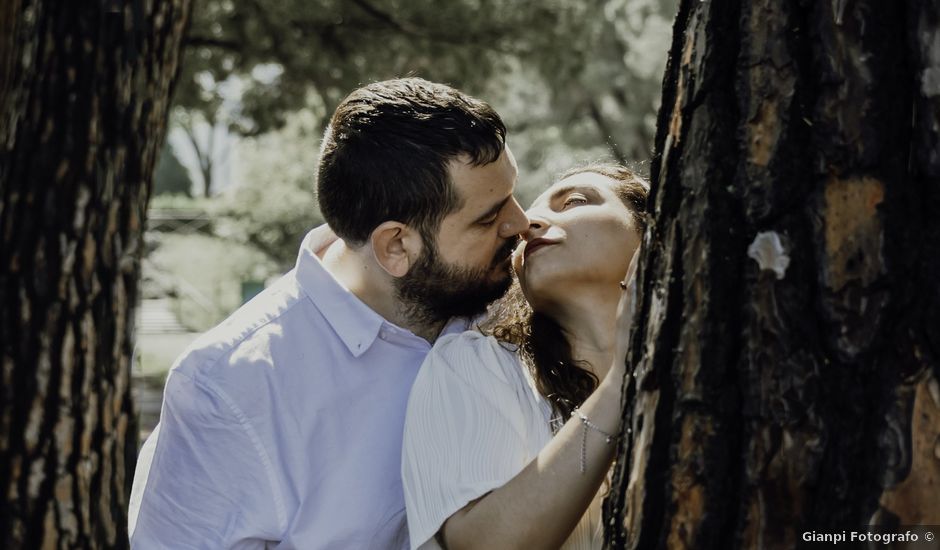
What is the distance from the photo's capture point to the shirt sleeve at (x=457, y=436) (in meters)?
2.53

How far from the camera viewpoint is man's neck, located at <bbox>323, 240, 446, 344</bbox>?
3262mm

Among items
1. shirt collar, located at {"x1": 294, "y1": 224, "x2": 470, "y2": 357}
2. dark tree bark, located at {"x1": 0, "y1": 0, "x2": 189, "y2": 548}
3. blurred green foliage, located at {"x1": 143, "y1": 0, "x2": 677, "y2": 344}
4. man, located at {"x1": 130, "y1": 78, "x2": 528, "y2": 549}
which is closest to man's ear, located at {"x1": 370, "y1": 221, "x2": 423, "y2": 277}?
man, located at {"x1": 130, "y1": 78, "x2": 528, "y2": 549}

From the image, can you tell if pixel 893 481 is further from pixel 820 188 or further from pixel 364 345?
pixel 364 345

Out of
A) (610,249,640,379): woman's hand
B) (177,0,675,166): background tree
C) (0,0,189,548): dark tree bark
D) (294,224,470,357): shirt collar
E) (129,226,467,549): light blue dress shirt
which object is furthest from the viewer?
(177,0,675,166): background tree

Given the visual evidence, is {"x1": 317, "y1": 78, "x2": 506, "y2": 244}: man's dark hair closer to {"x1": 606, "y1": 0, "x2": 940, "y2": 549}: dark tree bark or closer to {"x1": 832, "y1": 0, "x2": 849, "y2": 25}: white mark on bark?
{"x1": 606, "y1": 0, "x2": 940, "y2": 549}: dark tree bark

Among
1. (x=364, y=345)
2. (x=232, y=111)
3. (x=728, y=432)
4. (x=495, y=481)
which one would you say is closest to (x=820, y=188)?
(x=728, y=432)

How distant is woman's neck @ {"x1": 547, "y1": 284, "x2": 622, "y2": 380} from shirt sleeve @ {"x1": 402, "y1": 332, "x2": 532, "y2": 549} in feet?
1.11

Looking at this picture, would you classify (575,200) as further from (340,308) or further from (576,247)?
(340,308)

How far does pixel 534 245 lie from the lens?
126 inches

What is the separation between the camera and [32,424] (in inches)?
149

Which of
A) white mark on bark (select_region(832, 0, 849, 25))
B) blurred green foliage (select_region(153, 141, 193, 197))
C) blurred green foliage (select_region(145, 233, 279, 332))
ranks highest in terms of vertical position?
white mark on bark (select_region(832, 0, 849, 25))

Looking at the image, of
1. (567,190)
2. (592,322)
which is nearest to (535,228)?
(567,190)

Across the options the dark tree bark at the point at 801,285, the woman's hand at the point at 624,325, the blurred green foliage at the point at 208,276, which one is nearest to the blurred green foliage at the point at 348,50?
the woman's hand at the point at 624,325

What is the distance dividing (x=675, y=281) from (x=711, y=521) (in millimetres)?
331
